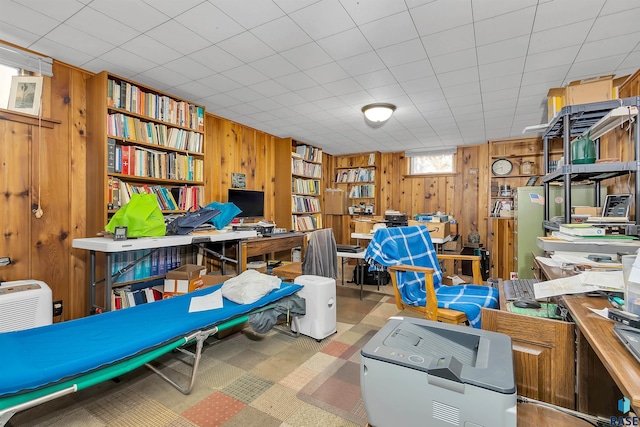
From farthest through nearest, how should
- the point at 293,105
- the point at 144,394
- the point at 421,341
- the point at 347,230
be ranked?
Result: 1. the point at 347,230
2. the point at 293,105
3. the point at 144,394
4. the point at 421,341

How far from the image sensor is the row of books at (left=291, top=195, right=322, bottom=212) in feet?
17.2

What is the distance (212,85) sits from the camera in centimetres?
306

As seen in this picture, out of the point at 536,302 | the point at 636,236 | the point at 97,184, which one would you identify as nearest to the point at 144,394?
the point at 97,184

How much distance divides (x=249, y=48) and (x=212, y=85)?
0.87 m

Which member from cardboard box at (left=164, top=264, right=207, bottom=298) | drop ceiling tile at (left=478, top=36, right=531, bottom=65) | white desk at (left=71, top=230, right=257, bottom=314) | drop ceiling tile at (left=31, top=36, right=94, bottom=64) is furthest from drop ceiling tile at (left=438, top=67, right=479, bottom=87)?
drop ceiling tile at (left=31, top=36, right=94, bottom=64)

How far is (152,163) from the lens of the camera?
3.06 m

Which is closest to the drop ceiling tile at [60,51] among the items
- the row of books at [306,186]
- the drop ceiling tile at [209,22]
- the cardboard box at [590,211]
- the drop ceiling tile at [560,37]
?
the drop ceiling tile at [209,22]

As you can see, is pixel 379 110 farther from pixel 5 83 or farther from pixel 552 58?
pixel 5 83

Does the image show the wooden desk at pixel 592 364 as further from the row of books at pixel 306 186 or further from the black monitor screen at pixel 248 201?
the row of books at pixel 306 186

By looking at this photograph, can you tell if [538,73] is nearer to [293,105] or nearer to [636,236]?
[636,236]

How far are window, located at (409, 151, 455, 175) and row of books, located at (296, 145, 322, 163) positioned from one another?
184 centimetres

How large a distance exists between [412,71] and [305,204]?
321cm

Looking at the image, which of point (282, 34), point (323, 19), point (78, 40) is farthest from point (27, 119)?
point (323, 19)

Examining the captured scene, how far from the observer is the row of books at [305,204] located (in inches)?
207
